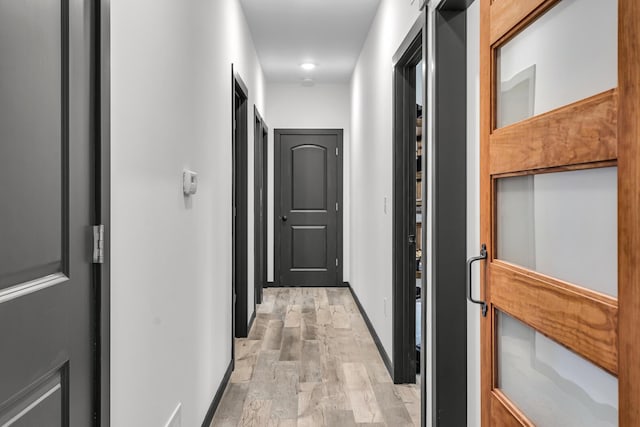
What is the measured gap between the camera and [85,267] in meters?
1.12

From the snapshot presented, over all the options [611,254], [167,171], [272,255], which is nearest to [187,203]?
[167,171]

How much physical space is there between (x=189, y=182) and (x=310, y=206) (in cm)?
458

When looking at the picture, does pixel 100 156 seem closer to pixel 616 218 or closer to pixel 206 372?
pixel 616 218

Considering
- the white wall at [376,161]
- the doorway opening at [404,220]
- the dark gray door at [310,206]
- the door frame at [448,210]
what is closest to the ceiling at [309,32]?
the white wall at [376,161]

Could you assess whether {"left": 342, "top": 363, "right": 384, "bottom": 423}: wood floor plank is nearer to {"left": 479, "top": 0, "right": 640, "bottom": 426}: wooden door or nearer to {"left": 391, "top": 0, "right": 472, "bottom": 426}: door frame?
{"left": 391, "top": 0, "right": 472, "bottom": 426}: door frame

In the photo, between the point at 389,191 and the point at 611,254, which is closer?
the point at 611,254

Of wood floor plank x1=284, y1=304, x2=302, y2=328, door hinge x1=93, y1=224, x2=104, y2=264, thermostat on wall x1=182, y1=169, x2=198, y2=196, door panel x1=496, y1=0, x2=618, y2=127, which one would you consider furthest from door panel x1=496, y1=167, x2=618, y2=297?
wood floor plank x1=284, y1=304, x2=302, y2=328

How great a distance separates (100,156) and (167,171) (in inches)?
24.3

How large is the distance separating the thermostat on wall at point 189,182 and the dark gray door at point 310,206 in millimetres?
4439

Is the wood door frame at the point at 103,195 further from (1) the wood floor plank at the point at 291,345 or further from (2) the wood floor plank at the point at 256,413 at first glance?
(1) the wood floor plank at the point at 291,345

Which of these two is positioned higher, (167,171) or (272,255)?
(167,171)

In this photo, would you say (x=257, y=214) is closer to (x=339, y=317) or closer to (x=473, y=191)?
(x=339, y=317)

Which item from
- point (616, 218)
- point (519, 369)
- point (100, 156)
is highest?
point (100, 156)

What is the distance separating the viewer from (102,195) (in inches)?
46.5
